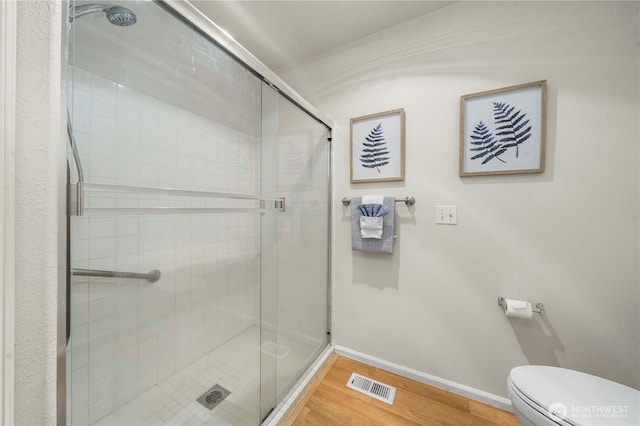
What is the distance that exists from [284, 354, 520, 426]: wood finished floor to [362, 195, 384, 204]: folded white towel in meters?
1.10

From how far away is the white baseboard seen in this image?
4.12 ft

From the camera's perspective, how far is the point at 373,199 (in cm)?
151

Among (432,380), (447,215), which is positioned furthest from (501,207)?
(432,380)

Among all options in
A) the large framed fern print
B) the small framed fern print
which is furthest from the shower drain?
the large framed fern print

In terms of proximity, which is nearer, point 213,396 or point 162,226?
point 162,226

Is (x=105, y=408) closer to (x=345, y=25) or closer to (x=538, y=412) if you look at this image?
(x=538, y=412)

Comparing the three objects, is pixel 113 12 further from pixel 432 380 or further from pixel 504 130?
pixel 432 380

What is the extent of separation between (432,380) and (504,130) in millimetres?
1469

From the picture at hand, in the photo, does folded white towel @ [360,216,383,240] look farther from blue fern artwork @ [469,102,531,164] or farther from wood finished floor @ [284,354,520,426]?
wood finished floor @ [284,354,520,426]

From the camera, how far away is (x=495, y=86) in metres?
1.26

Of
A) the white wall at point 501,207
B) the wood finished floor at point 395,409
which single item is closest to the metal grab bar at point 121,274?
the wood finished floor at point 395,409

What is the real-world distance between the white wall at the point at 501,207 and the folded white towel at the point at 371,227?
0.15 m

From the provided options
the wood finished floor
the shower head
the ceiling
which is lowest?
the wood finished floor

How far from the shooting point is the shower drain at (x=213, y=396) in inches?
45.7
